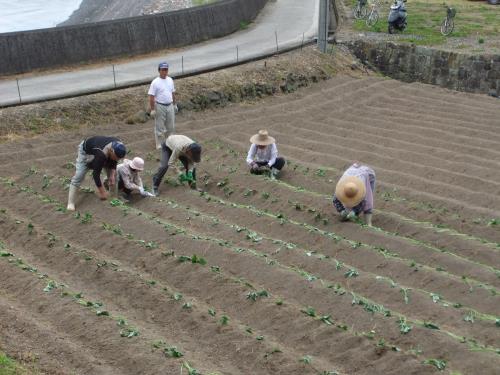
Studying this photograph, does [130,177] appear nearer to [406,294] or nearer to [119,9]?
[406,294]

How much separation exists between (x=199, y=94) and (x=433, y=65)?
8.03 metres

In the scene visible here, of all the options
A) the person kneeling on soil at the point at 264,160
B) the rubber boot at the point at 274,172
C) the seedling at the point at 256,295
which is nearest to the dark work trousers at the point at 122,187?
the person kneeling on soil at the point at 264,160

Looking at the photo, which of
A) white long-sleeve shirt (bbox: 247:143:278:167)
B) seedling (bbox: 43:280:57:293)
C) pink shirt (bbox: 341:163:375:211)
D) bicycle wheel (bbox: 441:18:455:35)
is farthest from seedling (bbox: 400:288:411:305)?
bicycle wheel (bbox: 441:18:455:35)

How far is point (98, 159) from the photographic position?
1148 cm

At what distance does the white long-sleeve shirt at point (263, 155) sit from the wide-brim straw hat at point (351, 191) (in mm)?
2815

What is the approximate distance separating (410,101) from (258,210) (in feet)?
28.6

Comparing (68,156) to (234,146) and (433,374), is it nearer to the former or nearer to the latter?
(234,146)

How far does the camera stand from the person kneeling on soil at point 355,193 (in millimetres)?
10719

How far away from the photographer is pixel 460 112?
59.8 feet

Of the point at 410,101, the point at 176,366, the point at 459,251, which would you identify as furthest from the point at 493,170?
the point at 176,366

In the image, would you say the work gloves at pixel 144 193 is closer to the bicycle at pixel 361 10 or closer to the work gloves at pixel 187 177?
the work gloves at pixel 187 177

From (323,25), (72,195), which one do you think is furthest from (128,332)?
(323,25)

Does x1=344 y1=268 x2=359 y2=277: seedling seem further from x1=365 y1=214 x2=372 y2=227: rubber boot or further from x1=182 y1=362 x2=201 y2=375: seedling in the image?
x1=182 y1=362 x2=201 y2=375: seedling

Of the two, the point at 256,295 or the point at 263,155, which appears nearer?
the point at 256,295
